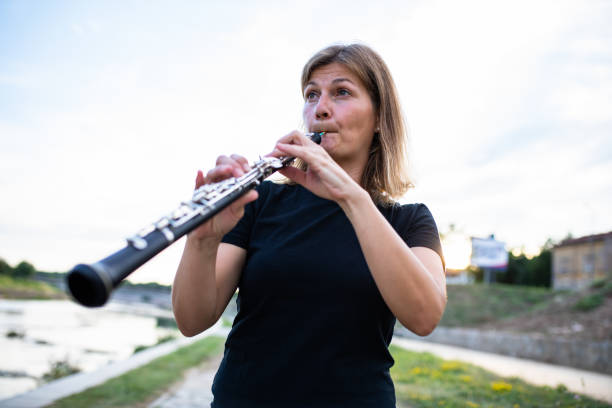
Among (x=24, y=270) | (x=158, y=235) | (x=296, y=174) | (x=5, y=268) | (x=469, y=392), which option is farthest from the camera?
(x=24, y=270)

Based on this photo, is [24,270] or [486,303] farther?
[24,270]

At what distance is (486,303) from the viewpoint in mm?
23312

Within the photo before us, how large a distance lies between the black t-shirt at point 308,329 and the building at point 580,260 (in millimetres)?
37146

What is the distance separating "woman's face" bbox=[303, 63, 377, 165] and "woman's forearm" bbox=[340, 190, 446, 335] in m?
0.47

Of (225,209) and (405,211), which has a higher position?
(405,211)

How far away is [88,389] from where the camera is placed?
5859mm

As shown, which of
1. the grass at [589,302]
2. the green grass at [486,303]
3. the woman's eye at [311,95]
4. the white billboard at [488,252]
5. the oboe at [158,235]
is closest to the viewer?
the oboe at [158,235]

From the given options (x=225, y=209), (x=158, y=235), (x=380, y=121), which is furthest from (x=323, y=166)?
(x=380, y=121)

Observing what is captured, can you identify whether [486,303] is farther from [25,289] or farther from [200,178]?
[25,289]

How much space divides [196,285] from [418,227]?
0.81m

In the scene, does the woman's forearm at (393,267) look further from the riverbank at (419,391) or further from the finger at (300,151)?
the riverbank at (419,391)

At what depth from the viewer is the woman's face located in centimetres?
178

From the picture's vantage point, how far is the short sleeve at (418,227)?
1.67 metres

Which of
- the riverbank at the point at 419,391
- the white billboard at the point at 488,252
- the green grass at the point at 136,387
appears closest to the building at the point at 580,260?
the white billboard at the point at 488,252
